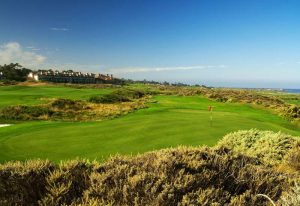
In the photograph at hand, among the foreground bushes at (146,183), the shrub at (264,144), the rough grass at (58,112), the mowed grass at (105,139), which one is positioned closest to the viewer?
the foreground bushes at (146,183)

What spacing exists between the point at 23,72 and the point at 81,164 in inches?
5437

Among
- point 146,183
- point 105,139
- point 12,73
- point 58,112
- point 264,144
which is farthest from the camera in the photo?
point 12,73

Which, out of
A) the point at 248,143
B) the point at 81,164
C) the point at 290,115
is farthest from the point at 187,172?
the point at 290,115

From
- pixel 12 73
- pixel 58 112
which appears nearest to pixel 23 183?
pixel 58 112

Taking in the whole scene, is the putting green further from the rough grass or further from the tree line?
the tree line

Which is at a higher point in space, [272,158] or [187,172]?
[187,172]

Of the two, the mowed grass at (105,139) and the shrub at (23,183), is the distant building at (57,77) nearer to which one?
the mowed grass at (105,139)

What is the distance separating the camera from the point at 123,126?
54.4 feet

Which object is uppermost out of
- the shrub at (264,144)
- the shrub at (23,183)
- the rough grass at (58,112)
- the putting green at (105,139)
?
the shrub at (23,183)

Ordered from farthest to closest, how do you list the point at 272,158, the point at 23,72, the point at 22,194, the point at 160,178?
the point at 23,72 → the point at 272,158 → the point at 160,178 → the point at 22,194

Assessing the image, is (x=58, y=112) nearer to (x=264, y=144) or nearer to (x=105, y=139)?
(x=105, y=139)

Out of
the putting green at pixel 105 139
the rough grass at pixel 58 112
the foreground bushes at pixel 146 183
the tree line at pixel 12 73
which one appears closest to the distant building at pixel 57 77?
the tree line at pixel 12 73

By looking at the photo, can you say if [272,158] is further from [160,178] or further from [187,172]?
[160,178]

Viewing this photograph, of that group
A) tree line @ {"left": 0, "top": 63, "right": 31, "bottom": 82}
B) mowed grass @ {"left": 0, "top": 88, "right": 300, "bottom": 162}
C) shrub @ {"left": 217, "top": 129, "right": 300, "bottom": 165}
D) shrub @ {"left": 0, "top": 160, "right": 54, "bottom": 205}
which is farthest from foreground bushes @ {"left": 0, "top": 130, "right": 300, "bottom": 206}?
tree line @ {"left": 0, "top": 63, "right": 31, "bottom": 82}
